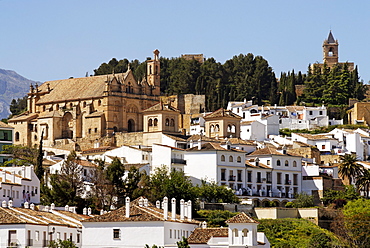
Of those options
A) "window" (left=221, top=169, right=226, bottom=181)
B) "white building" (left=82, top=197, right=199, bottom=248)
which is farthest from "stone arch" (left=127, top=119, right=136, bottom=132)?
"white building" (left=82, top=197, right=199, bottom=248)

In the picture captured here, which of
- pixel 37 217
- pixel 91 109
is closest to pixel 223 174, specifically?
pixel 37 217

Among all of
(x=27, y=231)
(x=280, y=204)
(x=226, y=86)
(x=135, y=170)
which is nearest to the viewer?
(x=27, y=231)

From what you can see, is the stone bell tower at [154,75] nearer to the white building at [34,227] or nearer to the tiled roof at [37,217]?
the tiled roof at [37,217]

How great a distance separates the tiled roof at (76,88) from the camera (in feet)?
392

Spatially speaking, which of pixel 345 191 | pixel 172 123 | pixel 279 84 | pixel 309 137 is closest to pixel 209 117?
pixel 172 123

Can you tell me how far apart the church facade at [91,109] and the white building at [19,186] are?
42892mm

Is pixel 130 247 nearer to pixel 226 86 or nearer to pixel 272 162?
pixel 272 162

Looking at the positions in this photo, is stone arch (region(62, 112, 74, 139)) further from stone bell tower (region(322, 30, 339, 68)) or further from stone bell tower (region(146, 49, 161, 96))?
stone bell tower (region(322, 30, 339, 68))

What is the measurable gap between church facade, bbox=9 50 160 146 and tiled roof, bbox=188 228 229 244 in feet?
184

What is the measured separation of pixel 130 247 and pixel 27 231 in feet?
20.5

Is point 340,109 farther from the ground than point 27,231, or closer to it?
farther from the ground

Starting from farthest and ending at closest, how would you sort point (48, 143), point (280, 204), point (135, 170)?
point (48, 143) → point (280, 204) → point (135, 170)

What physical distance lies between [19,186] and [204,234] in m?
15.7

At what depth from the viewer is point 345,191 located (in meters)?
88.4
